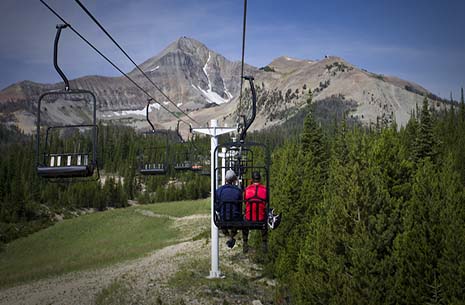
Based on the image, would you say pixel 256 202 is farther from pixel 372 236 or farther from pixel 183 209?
pixel 183 209

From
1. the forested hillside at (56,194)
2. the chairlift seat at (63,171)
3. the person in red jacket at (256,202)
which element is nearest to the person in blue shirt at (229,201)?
the person in red jacket at (256,202)

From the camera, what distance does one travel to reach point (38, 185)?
113125 mm

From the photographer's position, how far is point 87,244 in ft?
200

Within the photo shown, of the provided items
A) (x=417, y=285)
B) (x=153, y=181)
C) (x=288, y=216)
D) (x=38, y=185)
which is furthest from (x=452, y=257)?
(x=153, y=181)

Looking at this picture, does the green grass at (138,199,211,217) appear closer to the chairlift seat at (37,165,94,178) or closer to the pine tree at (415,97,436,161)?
the pine tree at (415,97,436,161)

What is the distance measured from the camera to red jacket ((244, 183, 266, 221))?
11414 mm

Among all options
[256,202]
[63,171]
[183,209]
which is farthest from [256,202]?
[183,209]

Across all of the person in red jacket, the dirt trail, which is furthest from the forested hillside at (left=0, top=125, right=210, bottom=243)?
the person in red jacket

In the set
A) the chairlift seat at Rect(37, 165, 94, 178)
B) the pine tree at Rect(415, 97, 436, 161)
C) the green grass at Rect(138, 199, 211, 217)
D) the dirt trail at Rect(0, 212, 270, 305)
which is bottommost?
the green grass at Rect(138, 199, 211, 217)

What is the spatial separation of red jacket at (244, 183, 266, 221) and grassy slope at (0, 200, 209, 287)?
31.8m

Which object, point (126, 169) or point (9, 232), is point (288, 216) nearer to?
point (9, 232)

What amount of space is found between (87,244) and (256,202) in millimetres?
54839

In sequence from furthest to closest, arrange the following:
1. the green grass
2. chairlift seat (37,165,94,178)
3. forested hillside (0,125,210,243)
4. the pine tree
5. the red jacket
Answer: forested hillside (0,125,210,243)
the green grass
the pine tree
the red jacket
chairlift seat (37,165,94,178)

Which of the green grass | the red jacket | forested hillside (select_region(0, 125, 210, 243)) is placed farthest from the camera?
forested hillside (select_region(0, 125, 210, 243))
